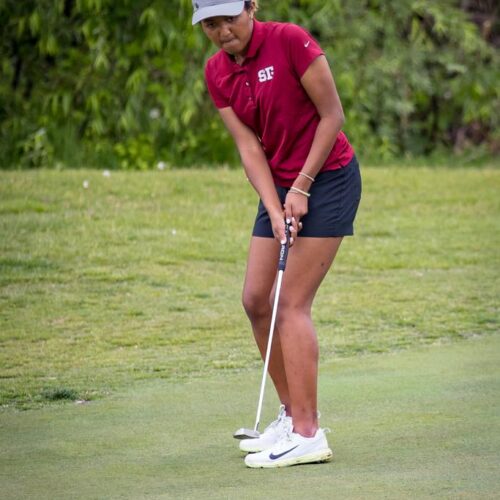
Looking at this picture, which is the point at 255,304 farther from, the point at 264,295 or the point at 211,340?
the point at 211,340

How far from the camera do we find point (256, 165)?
15.6 feet

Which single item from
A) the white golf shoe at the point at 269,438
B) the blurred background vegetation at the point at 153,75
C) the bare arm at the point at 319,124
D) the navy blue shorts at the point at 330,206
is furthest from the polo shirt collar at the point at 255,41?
the blurred background vegetation at the point at 153,75

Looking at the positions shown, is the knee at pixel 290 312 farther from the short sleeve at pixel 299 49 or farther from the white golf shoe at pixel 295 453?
the short sleeve at pixel 299 49

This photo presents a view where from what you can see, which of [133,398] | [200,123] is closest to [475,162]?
[200,123]

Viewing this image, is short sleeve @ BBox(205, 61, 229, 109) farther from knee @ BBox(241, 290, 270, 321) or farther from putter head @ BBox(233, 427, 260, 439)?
putter head @ BBox(233, 427, 260, 439)

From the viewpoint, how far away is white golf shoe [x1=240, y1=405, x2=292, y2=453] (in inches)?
187

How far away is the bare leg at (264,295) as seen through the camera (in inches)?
189

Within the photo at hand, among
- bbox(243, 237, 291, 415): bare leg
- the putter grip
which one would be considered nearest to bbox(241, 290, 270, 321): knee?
bbox(243, 237, 291, 415): bare leg

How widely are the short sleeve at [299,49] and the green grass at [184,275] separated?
2.44 metres

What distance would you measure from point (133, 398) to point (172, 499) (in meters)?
2.13

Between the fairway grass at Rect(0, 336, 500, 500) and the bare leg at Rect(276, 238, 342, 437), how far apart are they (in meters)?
0.22

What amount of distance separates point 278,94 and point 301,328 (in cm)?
86

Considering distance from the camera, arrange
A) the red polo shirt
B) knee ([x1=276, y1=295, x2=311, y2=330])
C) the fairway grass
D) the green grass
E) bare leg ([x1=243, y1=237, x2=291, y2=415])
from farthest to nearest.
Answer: the green grass → bare leg ([x1=243, y1=237, x2=291, y2=415]) → knee ([x1=276, y1=295, x2=311, y2=330]) → the red polo shirt → the fairway grass

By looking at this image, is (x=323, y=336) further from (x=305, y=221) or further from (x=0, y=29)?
(x=0, y=29)
